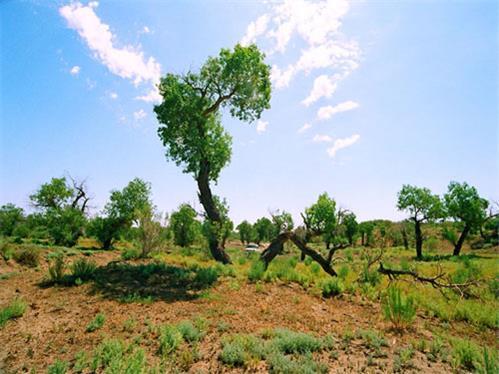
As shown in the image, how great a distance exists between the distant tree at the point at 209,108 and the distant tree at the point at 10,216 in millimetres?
32033

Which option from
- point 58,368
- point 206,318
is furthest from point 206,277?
point 58,368

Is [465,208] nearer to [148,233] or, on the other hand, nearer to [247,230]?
[148,233]

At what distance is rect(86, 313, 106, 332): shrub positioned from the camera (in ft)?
18.0

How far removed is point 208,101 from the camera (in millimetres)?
14000

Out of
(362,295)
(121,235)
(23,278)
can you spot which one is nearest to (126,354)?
(362,295)

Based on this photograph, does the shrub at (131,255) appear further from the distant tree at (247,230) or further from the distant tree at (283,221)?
the distant tree at (247,230)

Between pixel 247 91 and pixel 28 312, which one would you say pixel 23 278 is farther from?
pixel 247 91

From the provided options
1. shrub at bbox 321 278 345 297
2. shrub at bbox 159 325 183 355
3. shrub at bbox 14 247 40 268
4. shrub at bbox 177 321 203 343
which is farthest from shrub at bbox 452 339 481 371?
shrub at bbox 14 247 40 268

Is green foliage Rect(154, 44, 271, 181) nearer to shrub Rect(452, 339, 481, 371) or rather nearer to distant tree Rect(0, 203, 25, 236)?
shrub Rect(452, 339, 481, 371)

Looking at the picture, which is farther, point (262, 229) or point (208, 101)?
point (262, 229)

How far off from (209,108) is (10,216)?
133 ft

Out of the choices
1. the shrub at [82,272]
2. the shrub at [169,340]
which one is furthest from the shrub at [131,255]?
the shrub at [169,340]

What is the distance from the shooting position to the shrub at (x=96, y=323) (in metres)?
5.49

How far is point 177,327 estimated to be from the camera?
5.26m
